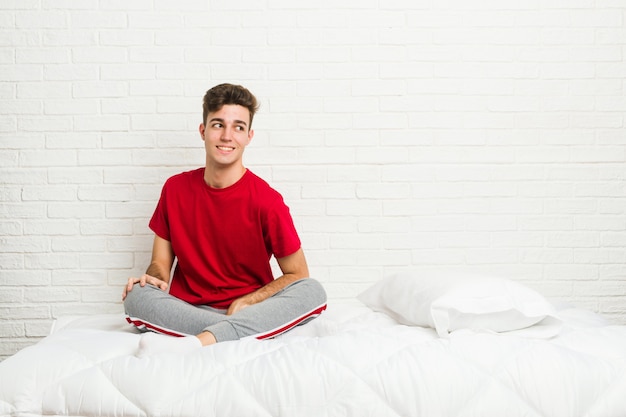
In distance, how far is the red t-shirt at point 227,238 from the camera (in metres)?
2.64

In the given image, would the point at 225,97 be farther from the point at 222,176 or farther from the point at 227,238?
the point at 227,238

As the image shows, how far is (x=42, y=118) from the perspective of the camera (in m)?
3.12

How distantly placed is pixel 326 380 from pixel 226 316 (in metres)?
0.57

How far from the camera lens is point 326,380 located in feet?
5.51

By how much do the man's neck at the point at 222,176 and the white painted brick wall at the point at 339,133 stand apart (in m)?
0.45

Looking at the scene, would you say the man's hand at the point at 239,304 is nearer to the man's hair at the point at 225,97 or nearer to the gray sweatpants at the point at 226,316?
the gray sweatpants at the point at 226,316

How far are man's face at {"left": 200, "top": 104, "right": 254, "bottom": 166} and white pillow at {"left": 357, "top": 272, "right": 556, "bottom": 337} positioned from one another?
3.08 feet

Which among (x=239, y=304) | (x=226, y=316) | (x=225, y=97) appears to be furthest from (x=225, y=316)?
(x=225, y=97)

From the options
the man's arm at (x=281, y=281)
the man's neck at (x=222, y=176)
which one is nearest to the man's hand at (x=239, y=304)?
the man's arm at (x=281, y=281)

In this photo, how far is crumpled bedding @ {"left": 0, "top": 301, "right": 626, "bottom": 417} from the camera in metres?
1.64

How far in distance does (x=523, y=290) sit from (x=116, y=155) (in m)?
1.97

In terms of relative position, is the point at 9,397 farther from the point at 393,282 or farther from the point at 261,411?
the point at 393,282

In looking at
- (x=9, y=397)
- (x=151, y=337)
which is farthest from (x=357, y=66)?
(x=9, y=397)

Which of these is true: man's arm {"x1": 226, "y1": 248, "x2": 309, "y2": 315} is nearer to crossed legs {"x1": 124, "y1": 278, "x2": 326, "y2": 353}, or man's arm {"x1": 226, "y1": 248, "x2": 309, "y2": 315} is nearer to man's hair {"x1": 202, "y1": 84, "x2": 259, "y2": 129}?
crossed legs {"x1": 124, "y1": 278, "x2": 326, "y2": 353}
